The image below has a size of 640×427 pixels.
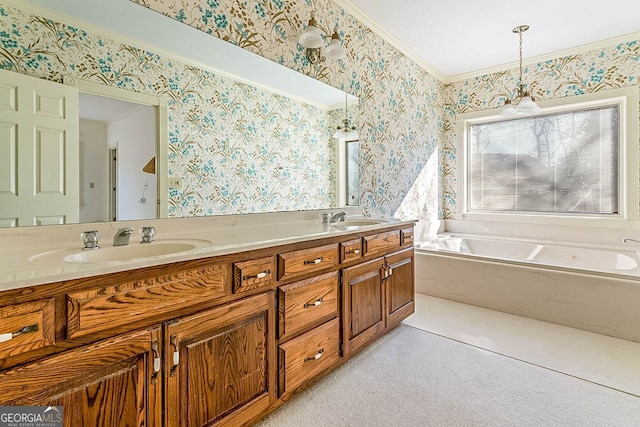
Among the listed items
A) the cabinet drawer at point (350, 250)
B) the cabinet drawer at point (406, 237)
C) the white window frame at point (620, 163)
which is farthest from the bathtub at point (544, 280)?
the cabinet drawer at point (350, 250)

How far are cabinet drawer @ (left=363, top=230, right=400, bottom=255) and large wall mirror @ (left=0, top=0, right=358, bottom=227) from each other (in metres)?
0.57

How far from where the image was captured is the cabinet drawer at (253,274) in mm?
1201

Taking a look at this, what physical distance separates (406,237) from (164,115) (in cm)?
170

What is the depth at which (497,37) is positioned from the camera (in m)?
2.88

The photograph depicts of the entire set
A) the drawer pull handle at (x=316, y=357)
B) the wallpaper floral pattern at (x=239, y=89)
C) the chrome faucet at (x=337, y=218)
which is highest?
the wallpaper floral pattern at (x=239, y=89)

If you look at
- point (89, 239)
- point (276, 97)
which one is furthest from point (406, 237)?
point (89, 239)

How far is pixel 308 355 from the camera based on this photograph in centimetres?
152

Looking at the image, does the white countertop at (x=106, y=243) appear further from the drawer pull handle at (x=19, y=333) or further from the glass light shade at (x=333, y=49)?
the glass light shade at (x=333, y=49)

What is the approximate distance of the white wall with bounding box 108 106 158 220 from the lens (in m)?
1.36

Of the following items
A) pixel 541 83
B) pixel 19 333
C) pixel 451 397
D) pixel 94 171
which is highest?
pixel 541 83

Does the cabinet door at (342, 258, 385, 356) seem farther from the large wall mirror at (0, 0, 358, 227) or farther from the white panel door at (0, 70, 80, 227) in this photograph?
the white panel door at (0, 70, 80, 227)

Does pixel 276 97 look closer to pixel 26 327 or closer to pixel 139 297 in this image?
pixel 139 297

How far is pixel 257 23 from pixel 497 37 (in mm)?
2297

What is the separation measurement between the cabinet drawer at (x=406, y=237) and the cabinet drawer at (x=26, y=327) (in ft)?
6.25
